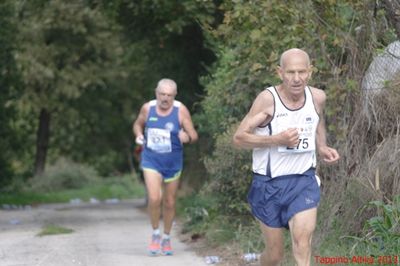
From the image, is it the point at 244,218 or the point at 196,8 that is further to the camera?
the point at 196,8

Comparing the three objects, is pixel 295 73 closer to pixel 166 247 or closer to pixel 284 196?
pixel 284 196

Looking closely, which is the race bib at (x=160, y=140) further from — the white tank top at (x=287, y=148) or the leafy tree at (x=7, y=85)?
the leafy tree at (x=7, y=85)

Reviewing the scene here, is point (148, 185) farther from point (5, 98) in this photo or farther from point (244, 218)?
point (5, 98)

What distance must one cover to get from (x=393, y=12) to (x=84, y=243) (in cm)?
514

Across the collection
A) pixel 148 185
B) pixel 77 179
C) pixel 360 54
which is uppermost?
pixel 360 54

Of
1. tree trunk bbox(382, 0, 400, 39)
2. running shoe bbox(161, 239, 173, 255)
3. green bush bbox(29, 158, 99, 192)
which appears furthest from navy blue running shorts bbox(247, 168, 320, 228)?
green bush bbox(29, 158, 99, 192)

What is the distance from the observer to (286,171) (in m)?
7.80

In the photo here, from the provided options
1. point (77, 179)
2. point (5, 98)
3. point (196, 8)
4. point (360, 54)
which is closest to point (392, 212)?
point (360, 54)

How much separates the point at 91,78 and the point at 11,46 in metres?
11.0

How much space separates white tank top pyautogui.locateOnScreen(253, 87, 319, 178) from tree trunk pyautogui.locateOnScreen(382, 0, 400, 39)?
2521 millimetres

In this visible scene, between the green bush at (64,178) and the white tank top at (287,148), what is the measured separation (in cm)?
2500

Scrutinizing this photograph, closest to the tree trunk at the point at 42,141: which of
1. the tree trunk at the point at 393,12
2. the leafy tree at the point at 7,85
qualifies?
the leafy tree at the point at 7,85

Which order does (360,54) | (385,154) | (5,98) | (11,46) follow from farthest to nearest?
(5,98) < (11,46) < (360,54) < (385,154)

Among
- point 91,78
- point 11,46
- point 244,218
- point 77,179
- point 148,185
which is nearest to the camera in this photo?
point 148,185
